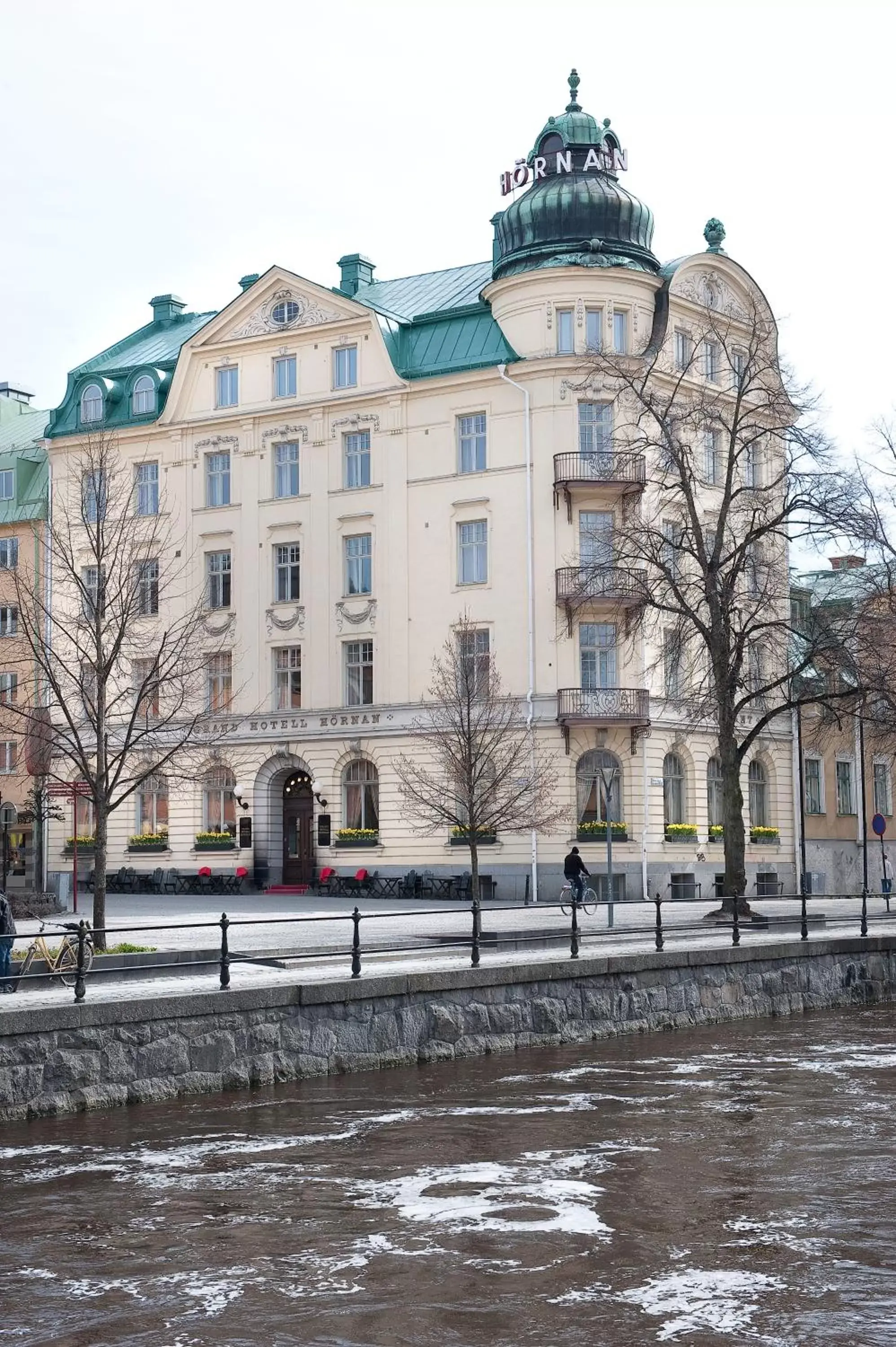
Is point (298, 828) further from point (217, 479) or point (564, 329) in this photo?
point (564, 329)

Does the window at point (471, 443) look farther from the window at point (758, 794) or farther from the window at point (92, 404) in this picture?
the window at point (92, 404)

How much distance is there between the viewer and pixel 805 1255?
34.5ft

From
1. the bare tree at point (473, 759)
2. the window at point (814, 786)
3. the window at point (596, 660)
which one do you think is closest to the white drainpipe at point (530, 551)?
the bare tree at point (473, 759)

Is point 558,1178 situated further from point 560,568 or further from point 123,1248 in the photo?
point 560,568

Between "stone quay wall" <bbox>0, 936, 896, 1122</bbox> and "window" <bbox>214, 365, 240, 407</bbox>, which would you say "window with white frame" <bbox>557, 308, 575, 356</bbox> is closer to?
"window" <bbox>214, 365, 240, 407</bbox>

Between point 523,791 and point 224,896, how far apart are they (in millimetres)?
11810

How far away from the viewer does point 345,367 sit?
5231 centimetres

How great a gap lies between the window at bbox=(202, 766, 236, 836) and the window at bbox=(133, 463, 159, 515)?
8.99 m

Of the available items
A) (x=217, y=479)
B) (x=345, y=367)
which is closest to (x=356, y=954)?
(x=345, y=367)

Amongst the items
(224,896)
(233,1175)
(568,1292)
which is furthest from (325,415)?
(568,1292)

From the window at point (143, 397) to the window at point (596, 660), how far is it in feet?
56.4

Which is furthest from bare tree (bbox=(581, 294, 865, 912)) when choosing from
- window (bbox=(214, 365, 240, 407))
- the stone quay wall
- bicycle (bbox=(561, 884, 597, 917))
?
window (bbox=(214, 365, 240, 407))

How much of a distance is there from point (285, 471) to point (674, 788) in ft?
→ 50.0

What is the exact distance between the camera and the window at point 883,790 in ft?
210
